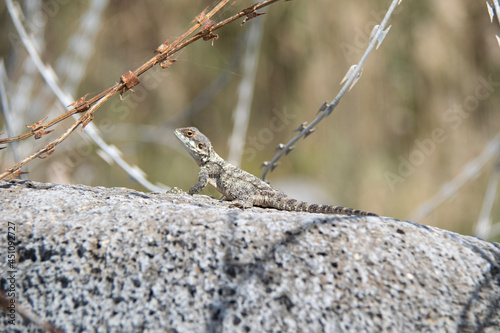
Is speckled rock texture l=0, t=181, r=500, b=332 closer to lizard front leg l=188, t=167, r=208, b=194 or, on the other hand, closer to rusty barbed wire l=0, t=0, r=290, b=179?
rusty barbed wire l=0, t=0, r=290, b=179

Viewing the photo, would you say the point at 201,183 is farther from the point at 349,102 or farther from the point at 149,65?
the point at 349,102

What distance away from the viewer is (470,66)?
6.01m

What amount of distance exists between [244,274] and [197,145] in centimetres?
271

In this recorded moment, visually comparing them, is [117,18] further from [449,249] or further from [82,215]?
[449,249]

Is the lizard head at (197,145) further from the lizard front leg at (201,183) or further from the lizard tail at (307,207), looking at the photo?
the lizard tail at (307,207)

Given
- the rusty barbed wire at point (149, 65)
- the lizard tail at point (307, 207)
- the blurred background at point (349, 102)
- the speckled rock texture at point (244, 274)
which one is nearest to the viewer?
the speckled rock texture at point (244, 274)

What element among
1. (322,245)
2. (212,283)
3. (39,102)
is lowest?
(212,283)

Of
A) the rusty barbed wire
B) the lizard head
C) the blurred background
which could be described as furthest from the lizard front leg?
the rusty barbed wire

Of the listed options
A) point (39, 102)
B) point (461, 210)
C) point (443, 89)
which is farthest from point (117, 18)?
point (461, 210)

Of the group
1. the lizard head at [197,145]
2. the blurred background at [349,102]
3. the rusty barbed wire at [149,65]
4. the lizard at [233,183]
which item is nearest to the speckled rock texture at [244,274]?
the rusty barbed wire at [149,65]

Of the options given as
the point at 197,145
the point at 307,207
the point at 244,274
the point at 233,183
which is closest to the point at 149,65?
the point at 244,274

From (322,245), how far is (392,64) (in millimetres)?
4501

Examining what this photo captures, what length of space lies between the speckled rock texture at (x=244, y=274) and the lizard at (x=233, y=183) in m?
1.13

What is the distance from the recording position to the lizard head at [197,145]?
14.1 feet
